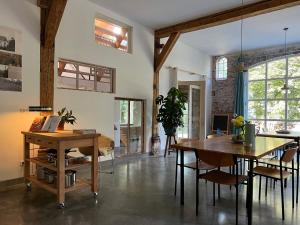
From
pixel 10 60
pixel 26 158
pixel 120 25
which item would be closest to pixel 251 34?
pixel 120 25

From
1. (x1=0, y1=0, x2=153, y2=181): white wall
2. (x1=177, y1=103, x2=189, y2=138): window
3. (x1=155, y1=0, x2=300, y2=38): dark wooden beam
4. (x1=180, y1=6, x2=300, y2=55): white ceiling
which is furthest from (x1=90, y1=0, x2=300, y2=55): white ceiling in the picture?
(x1=177, y1=103, x2=189, y2=138): window

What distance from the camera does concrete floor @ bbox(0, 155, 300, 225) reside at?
8.96ft

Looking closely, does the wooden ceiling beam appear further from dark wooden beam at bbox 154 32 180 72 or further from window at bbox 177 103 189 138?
window at bbox 177 103 189 138

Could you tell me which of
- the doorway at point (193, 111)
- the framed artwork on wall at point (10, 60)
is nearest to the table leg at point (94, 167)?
the framed artwork on wall at point (10, 60)

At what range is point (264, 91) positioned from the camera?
8.41 metres

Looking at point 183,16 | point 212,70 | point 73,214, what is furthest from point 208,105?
point 73,214

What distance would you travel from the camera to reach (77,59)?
480cm

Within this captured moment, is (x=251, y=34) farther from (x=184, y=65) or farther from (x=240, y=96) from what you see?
(x=240, y=96)

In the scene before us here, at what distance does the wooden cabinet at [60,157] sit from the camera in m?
3.04

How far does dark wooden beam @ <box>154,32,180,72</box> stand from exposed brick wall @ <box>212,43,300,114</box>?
345 centimetres

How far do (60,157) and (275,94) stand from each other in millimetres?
7513

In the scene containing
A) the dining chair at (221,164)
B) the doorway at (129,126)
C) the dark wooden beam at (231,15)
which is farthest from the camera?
the doorway at (129,126)

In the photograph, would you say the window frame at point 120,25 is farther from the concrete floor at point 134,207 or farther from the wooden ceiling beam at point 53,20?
the concrete floor at point 134,207

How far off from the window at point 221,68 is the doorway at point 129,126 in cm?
411
